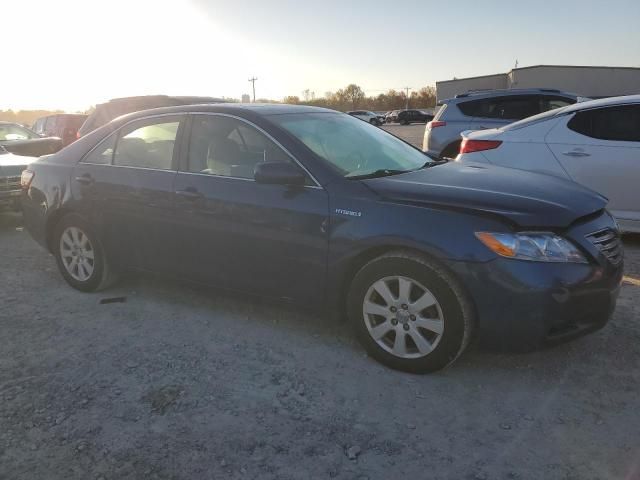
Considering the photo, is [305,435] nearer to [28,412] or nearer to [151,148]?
[28,412]

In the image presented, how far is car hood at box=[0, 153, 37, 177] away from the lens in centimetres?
738

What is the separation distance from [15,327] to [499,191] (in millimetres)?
3612

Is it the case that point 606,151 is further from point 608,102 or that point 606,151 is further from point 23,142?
point 23,142

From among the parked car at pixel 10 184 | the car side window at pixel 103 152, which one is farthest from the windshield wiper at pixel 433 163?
the parked car at pixel 10 184

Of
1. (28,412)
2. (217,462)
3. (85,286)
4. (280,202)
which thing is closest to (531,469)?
(217,462)

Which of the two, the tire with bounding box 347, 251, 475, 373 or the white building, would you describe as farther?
the white building

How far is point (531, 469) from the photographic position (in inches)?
91.6

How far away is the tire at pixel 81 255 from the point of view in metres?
4.49

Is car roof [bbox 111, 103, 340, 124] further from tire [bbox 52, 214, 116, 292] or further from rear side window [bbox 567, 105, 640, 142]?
rear side window [bbox 567, 105, 640, 142]

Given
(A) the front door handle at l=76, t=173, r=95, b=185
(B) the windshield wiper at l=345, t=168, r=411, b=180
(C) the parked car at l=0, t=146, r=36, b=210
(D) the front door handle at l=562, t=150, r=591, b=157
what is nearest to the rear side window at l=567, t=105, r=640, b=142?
(D) the front door handle at l=562, t=150, r=591, b=157

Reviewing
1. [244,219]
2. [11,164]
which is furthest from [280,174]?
[11,164]

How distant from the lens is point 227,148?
12.6 ft

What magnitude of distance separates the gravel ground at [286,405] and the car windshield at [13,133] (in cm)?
634

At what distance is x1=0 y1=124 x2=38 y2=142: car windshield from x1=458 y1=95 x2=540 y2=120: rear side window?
301 inches
